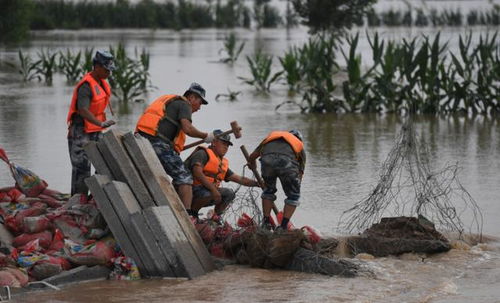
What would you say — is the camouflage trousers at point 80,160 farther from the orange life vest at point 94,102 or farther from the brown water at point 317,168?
the brown water at point 317,168

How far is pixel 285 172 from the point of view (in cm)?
976

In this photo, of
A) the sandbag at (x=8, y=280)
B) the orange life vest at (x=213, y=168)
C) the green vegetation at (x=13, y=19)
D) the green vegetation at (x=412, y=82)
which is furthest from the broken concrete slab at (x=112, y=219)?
the green vegetation at (x=13, y=19)

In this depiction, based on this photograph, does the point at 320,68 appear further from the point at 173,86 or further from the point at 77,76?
the point at 77,76

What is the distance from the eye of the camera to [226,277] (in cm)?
899

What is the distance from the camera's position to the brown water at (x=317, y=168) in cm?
858

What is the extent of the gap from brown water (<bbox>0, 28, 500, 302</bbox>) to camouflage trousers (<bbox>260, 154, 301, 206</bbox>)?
898 mm

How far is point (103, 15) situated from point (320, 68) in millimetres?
46676

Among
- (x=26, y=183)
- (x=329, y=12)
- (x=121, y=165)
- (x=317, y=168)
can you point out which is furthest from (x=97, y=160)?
(x=329, y=12)

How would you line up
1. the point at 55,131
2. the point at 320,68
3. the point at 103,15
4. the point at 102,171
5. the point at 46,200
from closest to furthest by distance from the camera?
1. the point at 102,171
2. the point at 46,200
3. the point at 55,131
4. the point at 320,68
5. the point at 103,15

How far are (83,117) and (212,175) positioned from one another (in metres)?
1.29

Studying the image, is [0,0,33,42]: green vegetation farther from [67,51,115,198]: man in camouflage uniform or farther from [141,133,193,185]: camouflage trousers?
[141,133,193,185]: camouflage trousers

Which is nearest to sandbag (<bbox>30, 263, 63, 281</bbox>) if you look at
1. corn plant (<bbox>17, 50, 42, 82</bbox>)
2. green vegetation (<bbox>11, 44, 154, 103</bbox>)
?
green vegetation (<bbox>11, 44, 154, 103</bbox>)

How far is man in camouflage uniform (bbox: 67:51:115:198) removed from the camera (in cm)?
1031

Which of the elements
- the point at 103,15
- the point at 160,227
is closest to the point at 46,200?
the point at 160,227
